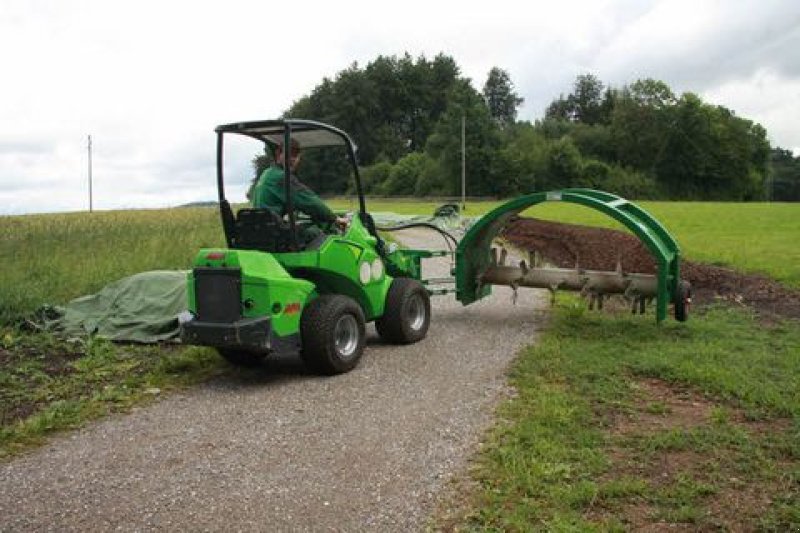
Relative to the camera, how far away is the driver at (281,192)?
24.4 ft

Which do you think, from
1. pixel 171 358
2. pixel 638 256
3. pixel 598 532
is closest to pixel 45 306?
pixel 171 358

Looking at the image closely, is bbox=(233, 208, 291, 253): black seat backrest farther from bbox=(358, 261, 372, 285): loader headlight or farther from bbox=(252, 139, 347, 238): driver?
bbox=(358, 261, 372, 285): loader headlight

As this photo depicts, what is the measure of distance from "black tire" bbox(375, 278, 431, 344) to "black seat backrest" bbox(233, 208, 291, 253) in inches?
61.1

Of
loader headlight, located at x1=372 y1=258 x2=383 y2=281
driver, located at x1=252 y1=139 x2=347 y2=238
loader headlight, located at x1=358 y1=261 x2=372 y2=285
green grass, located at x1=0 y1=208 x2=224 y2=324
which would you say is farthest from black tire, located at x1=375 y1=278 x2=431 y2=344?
green grass, located at x1=0 y1=208 x2=224 y2=324

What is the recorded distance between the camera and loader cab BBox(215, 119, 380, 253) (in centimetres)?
732

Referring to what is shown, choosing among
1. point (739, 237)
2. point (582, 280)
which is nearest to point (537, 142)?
point (739, 237)

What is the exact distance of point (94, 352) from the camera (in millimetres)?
8141

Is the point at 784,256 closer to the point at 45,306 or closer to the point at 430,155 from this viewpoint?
the point at 45,306

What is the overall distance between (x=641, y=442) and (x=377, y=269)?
3.71 metres

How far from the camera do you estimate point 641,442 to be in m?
5.20

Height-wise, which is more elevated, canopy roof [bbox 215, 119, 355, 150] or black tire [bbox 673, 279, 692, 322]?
canopy roof [bbox 215, 119, 355, 150]

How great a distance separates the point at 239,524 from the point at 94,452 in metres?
1.69

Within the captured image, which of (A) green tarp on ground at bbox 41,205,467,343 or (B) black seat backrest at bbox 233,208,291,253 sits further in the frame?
(A) green tarp on ground at bbox 41,205,467,343

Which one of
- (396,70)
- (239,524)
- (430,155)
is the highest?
(396,70)
